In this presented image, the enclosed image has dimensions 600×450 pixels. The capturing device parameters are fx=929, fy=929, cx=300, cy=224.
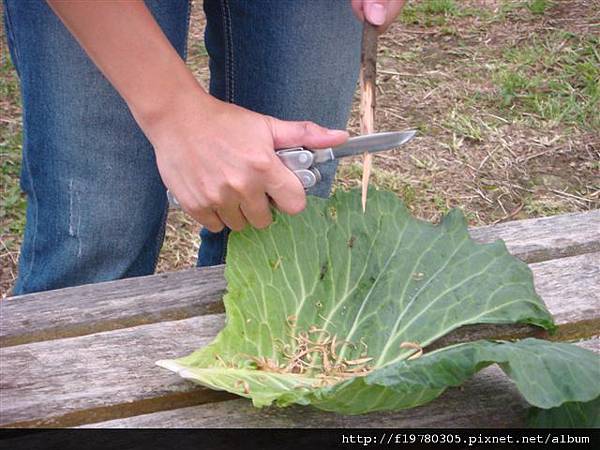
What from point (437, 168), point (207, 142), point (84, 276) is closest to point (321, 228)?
point (207, 142)

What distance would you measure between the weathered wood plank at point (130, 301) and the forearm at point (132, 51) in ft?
0.84

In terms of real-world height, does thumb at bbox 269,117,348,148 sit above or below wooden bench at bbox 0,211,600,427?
above

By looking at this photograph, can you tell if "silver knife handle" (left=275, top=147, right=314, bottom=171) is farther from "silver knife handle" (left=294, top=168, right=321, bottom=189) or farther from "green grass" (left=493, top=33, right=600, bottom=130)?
"green grass" (left=493, top=33, right=600, bottom=130)

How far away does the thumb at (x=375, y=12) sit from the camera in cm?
114

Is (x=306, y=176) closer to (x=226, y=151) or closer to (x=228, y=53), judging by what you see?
(x=226, y=151)

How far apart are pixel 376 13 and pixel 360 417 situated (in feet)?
1.61

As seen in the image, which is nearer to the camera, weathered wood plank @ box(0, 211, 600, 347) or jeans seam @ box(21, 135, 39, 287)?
weathered wood plank @ box(0, 211, 600, 347)

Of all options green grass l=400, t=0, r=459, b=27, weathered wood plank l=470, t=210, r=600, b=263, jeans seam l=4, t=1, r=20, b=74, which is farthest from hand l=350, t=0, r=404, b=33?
green grass l=400, t=0, r=459, b=27

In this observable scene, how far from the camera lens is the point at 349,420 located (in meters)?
1.02

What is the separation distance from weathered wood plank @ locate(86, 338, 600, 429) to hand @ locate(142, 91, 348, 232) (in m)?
0.25

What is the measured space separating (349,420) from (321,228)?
0.90ft

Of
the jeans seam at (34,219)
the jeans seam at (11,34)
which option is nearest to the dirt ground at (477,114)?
the jeans seam at (34,219)

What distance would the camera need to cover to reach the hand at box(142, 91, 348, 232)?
3.55 ft

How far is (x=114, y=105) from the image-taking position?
1.32m
